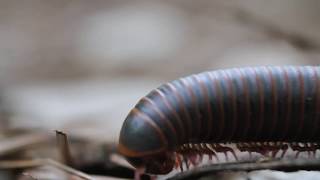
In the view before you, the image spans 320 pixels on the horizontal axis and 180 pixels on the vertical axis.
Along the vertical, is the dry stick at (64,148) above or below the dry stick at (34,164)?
above

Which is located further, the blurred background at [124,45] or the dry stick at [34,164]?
the blurred background at [124,45]

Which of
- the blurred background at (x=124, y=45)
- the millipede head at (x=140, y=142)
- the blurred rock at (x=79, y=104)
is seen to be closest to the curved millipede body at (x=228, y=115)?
the millipede head at (x=140, y=142)

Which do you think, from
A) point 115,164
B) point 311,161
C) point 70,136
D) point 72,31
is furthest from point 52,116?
point 311,161

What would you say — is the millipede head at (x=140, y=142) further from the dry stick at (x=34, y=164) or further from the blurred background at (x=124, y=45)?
the blurred background at (x=124, y=45)

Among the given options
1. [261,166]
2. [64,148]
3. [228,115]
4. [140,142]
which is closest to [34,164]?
[64,148]

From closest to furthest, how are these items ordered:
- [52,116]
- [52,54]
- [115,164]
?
1. [115,164]
2. [52,116]
3. [52,54]

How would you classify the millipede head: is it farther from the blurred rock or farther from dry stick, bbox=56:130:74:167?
the blurred rock

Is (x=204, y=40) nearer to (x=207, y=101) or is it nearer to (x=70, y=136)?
(x=70, y=136)
